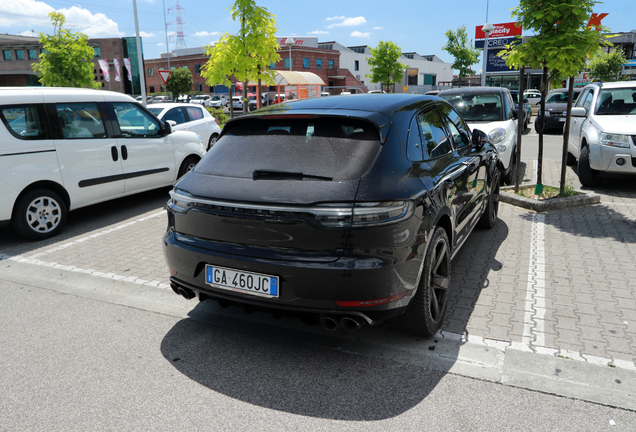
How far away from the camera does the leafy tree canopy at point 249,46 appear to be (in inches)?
476

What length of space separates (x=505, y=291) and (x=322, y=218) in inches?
93.8

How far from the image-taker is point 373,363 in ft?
10.6

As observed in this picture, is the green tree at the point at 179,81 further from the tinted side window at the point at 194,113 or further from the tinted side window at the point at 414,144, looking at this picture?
the tinted side window at the point at 414,144

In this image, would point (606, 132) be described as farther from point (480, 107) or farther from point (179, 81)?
point (179, 81)

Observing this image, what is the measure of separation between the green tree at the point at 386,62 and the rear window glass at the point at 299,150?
38441 mm

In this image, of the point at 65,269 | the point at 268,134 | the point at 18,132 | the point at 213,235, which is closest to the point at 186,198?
the point at 213,235

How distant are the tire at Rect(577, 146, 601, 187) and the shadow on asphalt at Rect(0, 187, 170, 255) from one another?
7296mm

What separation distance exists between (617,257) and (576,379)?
2.77m

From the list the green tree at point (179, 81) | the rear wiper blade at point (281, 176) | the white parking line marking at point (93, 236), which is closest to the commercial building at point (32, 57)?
the green tree at point (179, 81)

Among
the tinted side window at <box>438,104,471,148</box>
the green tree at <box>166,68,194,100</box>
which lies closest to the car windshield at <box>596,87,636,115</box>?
the tinted side window at <box>438,104,471,148</box>

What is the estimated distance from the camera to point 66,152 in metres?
6.35

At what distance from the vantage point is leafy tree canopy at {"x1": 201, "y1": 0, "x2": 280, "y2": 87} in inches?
→ 476

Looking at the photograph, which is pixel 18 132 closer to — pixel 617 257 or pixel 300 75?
pixel 617 257

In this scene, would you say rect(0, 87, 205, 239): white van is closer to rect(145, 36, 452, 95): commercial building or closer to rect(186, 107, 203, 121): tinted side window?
rect(186, 107, 203, 121): tinted side window
